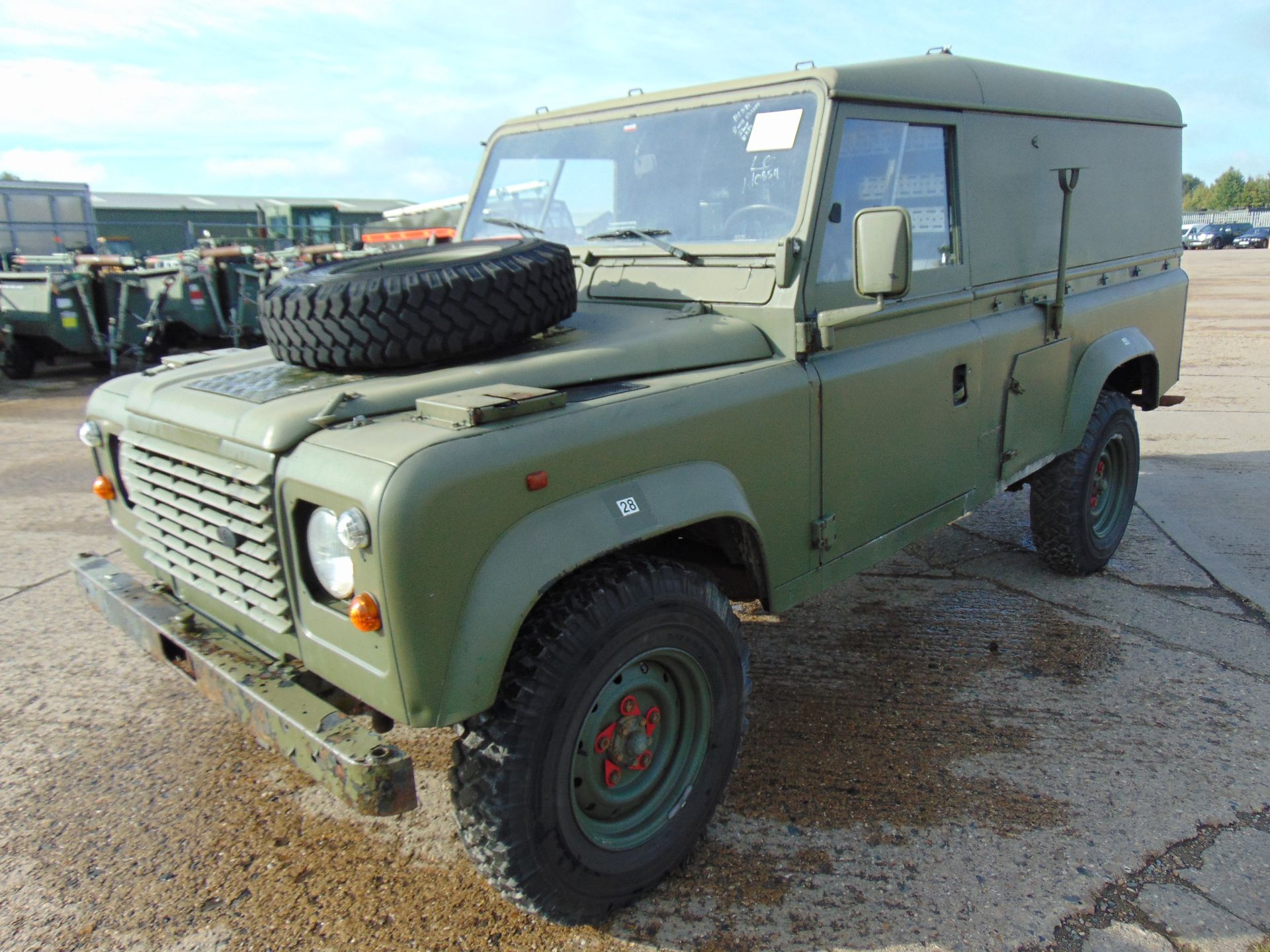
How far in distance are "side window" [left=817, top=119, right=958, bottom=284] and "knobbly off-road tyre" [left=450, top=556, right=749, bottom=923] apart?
126 cm

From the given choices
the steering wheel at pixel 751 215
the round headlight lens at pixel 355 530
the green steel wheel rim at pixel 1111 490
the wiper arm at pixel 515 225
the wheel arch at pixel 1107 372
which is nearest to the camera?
the round headlight lens at pixel 355 530

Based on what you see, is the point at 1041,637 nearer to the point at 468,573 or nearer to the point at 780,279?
the point at 780,279

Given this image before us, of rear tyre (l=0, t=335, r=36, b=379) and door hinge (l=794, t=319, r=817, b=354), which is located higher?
door hinge (l=794, t=319, r=817, b=354)

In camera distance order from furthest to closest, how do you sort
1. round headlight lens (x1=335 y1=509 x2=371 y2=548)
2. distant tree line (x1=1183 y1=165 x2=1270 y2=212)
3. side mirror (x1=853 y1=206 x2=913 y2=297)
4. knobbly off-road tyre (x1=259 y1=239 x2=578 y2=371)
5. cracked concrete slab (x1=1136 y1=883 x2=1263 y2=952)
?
distant tree line (x1=1183 y1=165 x2=1270 y2=212) → side mirror (x1=853 y1=206 x2=913 y2=297) → knobbly off-road tyre (x1=259 y1=239 x2=578 y2=371) → cracked concrete slab (x1=1136 y1=883 x2=1263 y2=952) → round headlight lens (x1=335 y1=509 x2=371 y2=548)

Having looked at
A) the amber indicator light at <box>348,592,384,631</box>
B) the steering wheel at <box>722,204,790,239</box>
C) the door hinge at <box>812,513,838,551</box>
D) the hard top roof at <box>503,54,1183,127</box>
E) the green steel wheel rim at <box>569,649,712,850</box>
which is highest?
the hard top roof at <box>503,54,1183,127</box>

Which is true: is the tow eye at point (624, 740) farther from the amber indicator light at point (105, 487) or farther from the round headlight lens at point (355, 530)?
the amber indicator light at point (105, 487)

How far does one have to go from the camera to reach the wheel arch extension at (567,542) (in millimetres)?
2084

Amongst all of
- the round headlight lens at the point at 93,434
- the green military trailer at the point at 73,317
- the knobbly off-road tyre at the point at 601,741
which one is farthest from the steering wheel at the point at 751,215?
the green military trailer at the point at 73,317

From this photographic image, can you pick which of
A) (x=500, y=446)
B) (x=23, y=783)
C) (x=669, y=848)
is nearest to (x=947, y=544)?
(x=669, y=848)

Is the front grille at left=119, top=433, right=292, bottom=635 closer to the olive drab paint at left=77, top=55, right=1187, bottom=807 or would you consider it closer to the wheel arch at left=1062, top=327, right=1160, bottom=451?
A: the olive drab paint at left=77, top=55, right=1187, bottom=807

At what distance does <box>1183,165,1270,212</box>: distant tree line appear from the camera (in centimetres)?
7888

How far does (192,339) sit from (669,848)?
523 inches

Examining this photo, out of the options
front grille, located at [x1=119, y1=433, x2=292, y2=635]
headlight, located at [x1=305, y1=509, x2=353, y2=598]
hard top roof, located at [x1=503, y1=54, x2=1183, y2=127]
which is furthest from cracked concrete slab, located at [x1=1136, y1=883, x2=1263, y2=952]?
hard top roof, located at [x1=503, y1=54, x2=1183, y2=127]

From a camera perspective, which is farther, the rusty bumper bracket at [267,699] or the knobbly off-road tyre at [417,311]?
the knobbly off-road tyre at [417,311]
